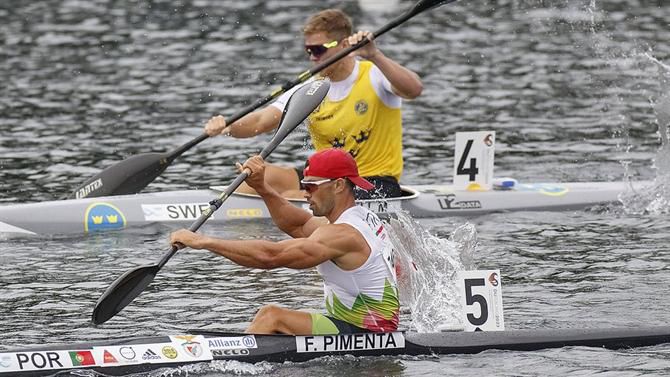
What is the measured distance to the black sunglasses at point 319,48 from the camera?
13.3m

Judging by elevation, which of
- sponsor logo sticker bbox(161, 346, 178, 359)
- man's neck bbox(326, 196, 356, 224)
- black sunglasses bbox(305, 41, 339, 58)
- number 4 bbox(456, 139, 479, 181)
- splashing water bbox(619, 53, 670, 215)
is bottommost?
sponsor logo sticker bbox(161, 346, 178, 359)

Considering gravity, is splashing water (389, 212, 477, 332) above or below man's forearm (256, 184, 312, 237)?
below

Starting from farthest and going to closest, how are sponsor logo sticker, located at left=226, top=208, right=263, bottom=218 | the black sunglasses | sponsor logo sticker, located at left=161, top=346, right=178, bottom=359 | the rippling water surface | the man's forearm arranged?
sponsor logo sticker, located at left=226, top=208, right=263, bottom=218, the black sunglasses, the rippling water surface, the man's forearm, sponsor logo sticker, located at left=161, top=346, right=178, bottom=359

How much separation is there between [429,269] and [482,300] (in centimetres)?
148

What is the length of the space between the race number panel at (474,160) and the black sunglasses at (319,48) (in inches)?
93.0

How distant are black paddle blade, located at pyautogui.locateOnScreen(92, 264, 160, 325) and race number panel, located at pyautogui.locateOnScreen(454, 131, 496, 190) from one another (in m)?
5.24

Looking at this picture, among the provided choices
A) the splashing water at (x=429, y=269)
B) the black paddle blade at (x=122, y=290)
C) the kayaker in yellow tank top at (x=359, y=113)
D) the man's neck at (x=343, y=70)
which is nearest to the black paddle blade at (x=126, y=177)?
the kayaker in yellow tank top at (x=359, y=113)

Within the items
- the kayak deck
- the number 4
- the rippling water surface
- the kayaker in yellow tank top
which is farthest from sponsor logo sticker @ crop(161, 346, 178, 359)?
the number 4

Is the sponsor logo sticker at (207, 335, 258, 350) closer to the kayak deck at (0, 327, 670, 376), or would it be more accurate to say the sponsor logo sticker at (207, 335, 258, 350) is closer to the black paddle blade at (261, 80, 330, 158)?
the kayak deck at (0, 327, 670, 376)

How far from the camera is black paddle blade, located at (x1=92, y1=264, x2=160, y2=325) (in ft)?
34.8

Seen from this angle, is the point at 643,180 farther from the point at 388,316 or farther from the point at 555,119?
the point at 388,316

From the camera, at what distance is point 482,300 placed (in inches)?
417

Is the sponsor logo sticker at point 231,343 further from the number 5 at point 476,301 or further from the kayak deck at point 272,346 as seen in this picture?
the number 5 at point 476,301

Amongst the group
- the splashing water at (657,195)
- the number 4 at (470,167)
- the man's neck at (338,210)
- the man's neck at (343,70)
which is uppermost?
the man's neck at (343,70)
